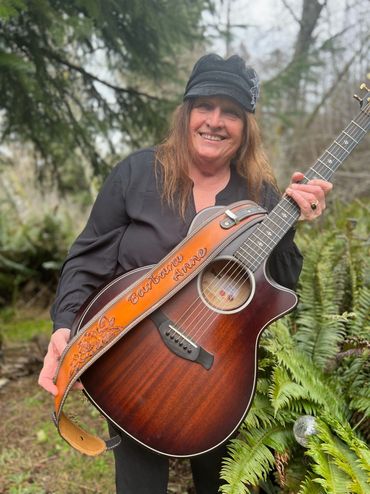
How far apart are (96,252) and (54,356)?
1.44ft

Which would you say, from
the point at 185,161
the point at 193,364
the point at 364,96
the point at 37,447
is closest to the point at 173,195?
the point at 185,161

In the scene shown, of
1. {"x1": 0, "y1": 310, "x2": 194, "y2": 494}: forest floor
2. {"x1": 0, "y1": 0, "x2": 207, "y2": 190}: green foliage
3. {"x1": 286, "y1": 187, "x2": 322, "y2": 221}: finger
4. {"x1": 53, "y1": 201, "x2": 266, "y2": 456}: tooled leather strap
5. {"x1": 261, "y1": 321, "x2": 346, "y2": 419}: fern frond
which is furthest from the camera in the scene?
{"x1": 0, "y1": 0, "x2": 207, "y2": 190}: green foliage

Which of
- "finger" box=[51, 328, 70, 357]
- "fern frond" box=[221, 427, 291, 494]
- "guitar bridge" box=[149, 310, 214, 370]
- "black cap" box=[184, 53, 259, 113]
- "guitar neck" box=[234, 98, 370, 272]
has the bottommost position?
"fern frond" box=[221, 427, 291, 494]

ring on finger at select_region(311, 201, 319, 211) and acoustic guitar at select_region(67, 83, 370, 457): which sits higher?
ring on finger at select_region(311, 201, 319, 211)

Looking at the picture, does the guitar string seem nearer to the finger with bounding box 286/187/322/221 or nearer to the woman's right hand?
the finger with bounding box 286/187/322/221

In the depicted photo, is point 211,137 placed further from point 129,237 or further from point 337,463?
point 337,463

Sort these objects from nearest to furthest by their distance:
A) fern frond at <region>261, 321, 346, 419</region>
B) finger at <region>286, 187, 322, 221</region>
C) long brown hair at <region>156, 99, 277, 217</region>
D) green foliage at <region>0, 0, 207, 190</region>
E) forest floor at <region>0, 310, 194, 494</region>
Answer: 1. finger at <region>286, 187, 322, 221</region>
2. long brown hair at <region>156, 99, 277, 217</region>
3. fern frond at <region>261, 321, 346, 419</region>
4. forest floor at <region>0, 310, 194, 494</region>
5. green foliage at <region>0, 0, 207, 190</region>

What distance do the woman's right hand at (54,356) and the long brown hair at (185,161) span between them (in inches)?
25.9

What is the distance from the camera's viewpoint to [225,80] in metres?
1.74

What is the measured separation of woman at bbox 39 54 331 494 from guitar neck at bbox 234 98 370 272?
3.0 inches

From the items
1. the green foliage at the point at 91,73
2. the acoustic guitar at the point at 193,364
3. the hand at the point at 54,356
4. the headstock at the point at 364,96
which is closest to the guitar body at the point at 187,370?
the acoustic guitar at the point at 193,364

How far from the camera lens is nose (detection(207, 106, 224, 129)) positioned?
1.77 metres

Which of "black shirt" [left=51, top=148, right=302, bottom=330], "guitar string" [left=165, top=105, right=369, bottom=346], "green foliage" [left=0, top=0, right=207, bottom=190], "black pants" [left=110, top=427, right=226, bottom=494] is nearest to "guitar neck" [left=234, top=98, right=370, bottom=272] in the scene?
"guitar string" [left=165, top=105, right=369, bottom=346]

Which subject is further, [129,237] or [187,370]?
[129,237]
